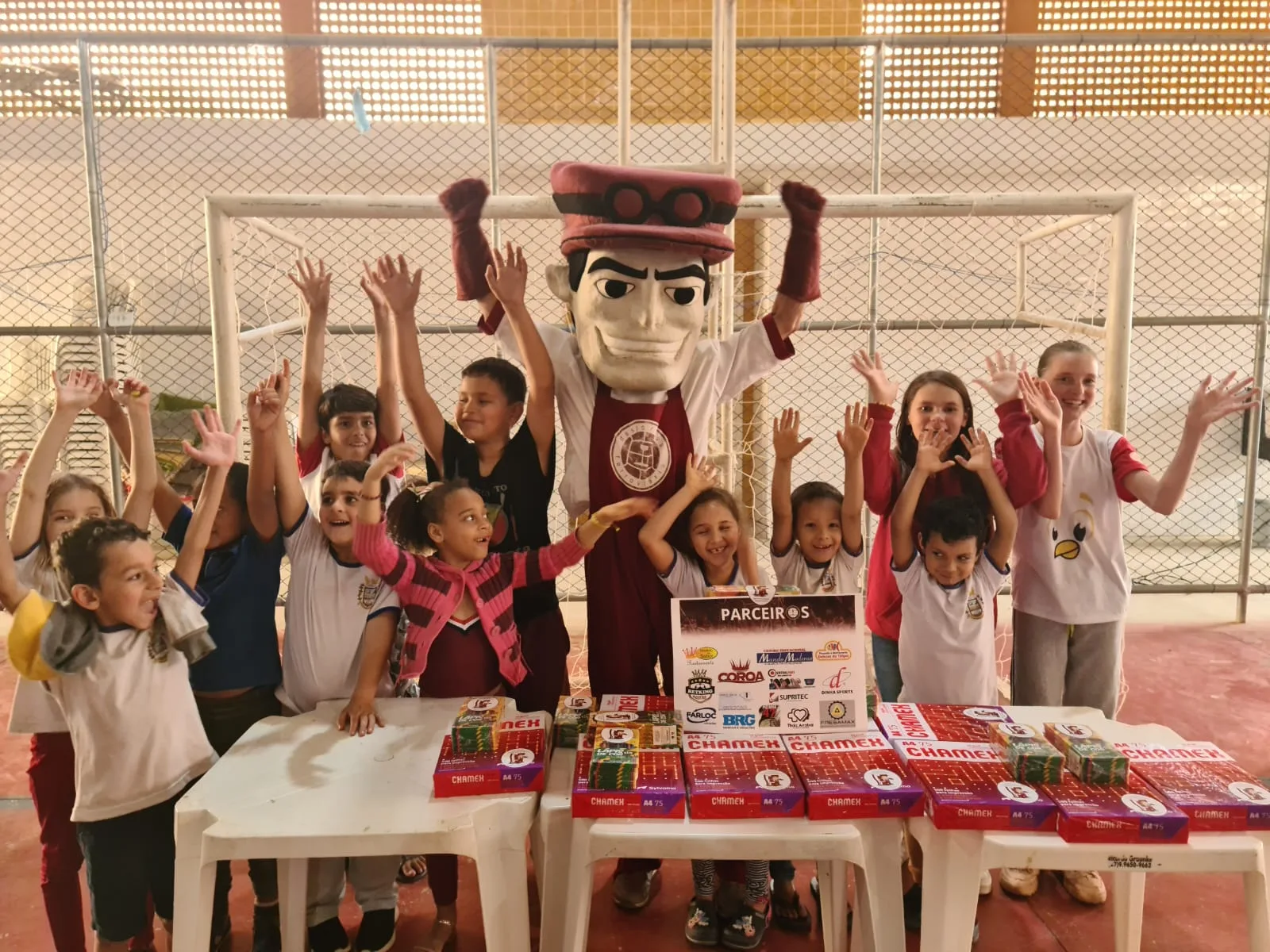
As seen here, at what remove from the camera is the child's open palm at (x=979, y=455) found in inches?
84.3

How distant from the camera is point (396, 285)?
2.24 metres

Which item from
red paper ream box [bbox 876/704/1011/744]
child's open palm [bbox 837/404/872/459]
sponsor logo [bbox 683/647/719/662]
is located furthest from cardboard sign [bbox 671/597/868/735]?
child's open palm [bbox 837/404/872/459]

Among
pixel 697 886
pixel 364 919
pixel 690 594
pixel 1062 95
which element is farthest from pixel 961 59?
pixel 364 919

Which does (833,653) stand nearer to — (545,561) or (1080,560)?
(545,561)

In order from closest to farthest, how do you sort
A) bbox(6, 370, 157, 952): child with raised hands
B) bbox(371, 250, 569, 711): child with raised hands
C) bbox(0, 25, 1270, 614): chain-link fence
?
bbox(6, 370, 157, 952): child with raised hands → bbox(371, 250, 569, 711): child with raised hands → bbox(0, 25, 1270, 614): chain-link fence

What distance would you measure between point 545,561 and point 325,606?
21.8 inches

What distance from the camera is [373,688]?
192cm

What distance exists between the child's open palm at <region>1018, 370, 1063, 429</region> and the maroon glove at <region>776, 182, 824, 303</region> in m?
0.58

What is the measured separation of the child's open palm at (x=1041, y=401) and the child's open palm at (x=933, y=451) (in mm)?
211

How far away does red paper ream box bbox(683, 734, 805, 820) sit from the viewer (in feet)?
4.91

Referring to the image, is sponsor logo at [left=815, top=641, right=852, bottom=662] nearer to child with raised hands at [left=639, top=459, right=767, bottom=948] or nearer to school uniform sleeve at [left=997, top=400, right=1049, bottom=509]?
child with raised hands at [left=639, top=459, right=767, bottom=948]

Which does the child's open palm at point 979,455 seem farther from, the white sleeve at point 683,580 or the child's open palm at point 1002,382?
the white sleeve at point 683,580

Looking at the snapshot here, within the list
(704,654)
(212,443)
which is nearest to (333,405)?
(212,443)

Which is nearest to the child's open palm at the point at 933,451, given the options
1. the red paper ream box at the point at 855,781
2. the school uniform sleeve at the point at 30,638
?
the red paper ream box at the point at 855,781
